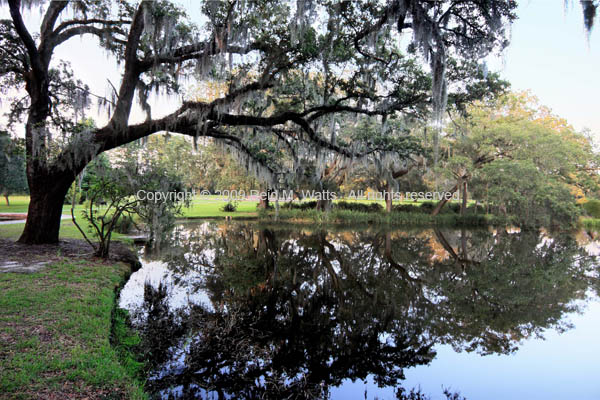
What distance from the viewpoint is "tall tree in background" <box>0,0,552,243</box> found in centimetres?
652

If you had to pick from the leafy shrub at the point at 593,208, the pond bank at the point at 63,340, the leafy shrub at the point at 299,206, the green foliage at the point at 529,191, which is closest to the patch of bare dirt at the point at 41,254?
the pond bank at the point at 63,340

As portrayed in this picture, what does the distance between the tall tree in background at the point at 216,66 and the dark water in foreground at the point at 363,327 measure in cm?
365

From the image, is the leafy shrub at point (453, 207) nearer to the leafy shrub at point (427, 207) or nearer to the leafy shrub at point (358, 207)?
the leafy shrub at point (427, 207)

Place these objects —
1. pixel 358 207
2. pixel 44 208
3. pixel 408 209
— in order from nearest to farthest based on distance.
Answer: pixel 44 208, pixel 358 207, pixel 408 209

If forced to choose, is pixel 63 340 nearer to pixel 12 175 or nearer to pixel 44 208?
pixel 44 208

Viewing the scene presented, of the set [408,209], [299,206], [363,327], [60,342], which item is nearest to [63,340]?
[60,342]

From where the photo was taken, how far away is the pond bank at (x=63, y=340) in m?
2.67

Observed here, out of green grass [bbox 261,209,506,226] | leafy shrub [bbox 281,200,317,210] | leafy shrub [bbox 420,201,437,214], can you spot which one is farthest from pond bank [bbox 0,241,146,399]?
leafy shrub [bbox 420,201,437,214]

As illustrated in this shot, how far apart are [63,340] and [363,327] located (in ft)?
12.9

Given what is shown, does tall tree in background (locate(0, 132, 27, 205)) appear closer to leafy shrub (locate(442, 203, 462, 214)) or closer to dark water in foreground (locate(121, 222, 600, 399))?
dark water in foreground (locate(121, 222, 600, 399))

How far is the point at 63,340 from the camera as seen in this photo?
344cm

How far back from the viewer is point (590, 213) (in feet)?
85.2

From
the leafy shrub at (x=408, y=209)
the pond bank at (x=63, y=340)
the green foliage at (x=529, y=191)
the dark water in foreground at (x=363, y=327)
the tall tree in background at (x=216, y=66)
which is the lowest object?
the dark water in foreground at (x=363, y=327)

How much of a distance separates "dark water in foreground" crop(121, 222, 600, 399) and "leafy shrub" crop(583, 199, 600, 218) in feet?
73.3
